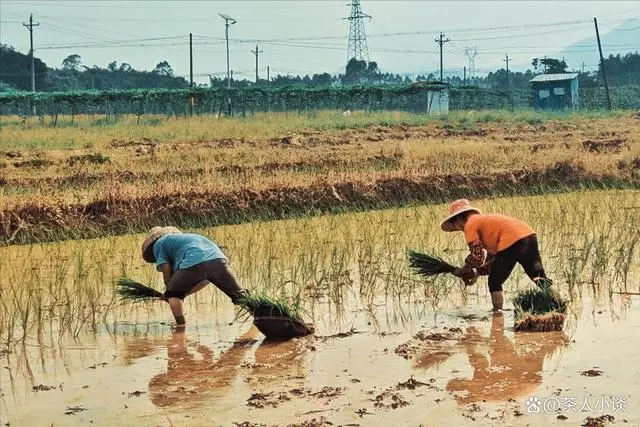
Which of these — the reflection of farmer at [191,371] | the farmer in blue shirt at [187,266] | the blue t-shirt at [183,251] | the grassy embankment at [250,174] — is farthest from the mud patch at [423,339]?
the grassy embankment at [250,174]

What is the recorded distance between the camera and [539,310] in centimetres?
539

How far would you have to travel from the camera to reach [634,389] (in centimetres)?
409

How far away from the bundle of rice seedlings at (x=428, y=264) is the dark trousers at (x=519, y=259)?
1.25 ft

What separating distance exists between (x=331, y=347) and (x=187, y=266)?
1011 millimetres

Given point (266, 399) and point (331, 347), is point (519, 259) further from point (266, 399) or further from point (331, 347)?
point (266, 399)

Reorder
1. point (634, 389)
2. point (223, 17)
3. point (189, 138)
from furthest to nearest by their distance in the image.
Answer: point (223, 17), point (189, 138), point (634, 389)

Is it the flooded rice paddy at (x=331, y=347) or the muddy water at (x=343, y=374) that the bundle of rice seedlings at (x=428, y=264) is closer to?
the flooded rice paddy at (x=331, y=347)

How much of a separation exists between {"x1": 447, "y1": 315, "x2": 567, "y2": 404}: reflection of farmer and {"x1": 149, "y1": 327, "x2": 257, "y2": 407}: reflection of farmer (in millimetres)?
1160

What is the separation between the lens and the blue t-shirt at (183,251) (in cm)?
540

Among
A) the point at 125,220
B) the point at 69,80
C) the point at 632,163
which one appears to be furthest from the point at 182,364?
the point at 69,80

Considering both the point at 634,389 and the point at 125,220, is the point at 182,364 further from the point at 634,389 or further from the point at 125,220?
the point at 125,220

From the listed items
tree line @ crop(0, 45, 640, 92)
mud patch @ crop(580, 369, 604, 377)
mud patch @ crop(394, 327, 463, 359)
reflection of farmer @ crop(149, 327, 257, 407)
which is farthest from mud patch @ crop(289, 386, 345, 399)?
tree line @ crop(0, 45, 640, 92)

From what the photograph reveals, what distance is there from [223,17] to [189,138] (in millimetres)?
23454

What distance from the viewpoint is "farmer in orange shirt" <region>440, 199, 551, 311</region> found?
18.1ft
